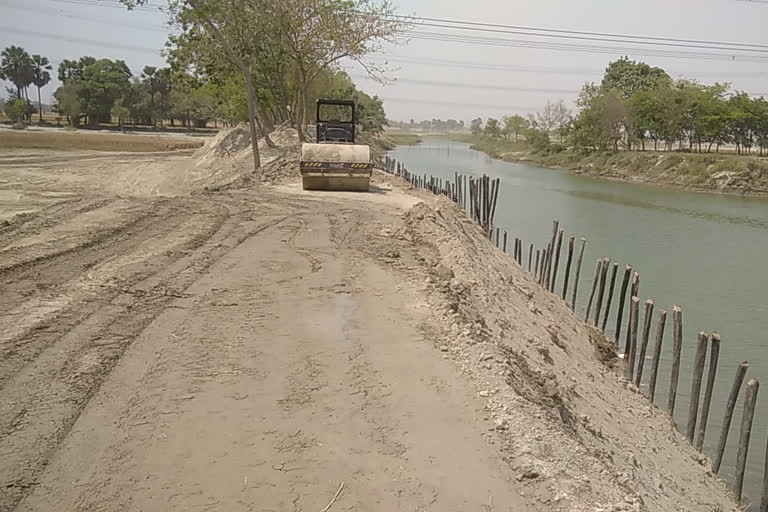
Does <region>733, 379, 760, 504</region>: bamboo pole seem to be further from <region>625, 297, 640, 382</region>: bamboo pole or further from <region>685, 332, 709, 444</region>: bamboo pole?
<region>625, 297, 640, 382</region>: bamboo pole

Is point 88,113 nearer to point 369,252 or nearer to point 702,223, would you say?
point 702,223

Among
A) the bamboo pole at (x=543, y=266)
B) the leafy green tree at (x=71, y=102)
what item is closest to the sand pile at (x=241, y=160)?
the bamboo pole at (x=543, y=266)

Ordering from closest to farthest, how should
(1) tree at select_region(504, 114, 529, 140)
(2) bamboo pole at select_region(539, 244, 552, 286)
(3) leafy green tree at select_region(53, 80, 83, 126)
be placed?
1. (2) bamboo pole at select_region(539, 244, 552, 286)
2. (3) leafy green tree at select_region(53, 80, 83, 126)
3. (1) tree at select_region(504, 114, 529, 140)

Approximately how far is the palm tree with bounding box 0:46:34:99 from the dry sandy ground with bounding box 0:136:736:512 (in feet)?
260

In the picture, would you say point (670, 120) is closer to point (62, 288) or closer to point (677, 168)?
point (677, 168)

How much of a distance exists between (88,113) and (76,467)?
69048mm

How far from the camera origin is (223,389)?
5.28 m

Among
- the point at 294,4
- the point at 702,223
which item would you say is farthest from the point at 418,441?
the point at 702,223

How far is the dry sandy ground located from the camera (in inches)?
164

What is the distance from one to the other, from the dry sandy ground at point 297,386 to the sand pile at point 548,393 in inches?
1.2

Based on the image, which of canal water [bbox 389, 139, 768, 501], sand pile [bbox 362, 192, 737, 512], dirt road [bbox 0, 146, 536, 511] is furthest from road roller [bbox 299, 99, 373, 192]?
dirt road [bbox 0, 146, 536, 511]

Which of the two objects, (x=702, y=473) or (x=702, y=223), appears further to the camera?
(x=702, y=223)

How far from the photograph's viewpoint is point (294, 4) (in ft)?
80.8

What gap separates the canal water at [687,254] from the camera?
37.4 feet
